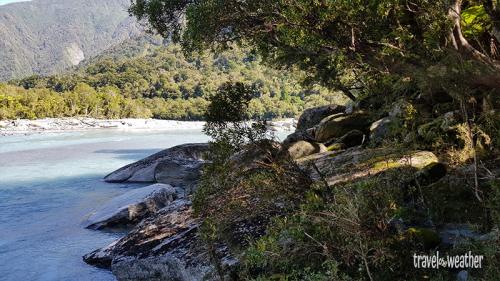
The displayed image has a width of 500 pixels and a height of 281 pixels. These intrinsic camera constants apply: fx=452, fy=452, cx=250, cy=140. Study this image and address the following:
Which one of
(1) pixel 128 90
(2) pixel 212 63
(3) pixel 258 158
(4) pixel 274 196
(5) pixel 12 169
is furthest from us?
(2) pixel 212 63

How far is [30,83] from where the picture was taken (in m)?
118

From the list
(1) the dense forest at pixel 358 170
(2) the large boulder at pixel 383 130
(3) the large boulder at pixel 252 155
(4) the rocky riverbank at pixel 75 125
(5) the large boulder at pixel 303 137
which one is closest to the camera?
(1) the dense forest at pixel 358 170

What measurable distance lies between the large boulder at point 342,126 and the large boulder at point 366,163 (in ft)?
14.0

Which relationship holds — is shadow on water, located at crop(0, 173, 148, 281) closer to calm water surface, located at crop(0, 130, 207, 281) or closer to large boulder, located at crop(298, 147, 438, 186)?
calm water surface, located at crop(0, 130, 207, 281)

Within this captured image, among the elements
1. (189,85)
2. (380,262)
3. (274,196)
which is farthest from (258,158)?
(189,85)

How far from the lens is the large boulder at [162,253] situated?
6338 millimetres

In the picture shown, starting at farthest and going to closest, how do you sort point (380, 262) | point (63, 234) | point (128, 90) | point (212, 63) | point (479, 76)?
1. point (212, 63)
2. point (128, 90)
3. point (63, 234)
4. point (479, 76)
5. point (380, 262)

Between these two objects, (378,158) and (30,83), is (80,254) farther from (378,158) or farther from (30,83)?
(30,83)

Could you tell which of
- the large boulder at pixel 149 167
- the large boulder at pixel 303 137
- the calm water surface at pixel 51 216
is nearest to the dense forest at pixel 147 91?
the calm water surface at pixel 51 216

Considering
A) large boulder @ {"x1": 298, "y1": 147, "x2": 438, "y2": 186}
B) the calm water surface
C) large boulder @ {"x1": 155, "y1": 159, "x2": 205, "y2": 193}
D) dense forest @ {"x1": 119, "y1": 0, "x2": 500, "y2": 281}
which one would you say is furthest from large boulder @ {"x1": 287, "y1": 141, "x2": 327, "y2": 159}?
the calm water surface

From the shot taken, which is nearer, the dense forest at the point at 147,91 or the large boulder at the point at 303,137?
the large boulder at the point at 303,137

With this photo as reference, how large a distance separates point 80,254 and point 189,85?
10677 cm

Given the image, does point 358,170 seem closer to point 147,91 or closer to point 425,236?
point 425,236

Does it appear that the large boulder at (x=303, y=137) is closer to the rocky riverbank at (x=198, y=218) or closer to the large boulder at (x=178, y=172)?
the rocky riverbank at (x=198, y=218)
